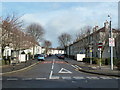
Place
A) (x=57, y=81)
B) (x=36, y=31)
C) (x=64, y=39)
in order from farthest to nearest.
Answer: (x=64, y=39) < (x=36, y=31) < (x=57, y=81)

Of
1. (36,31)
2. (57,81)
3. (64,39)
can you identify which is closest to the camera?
(57,81)

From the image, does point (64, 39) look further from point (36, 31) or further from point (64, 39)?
point (36, 31)

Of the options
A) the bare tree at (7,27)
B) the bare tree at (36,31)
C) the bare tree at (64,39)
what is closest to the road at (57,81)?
the bare tree at (7,27)

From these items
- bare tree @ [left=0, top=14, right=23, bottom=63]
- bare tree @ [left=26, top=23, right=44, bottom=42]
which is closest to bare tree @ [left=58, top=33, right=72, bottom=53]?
bare tree @ [left=26, top=23, right=44, bottom=42]

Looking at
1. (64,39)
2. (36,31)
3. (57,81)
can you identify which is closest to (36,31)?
(36,31)

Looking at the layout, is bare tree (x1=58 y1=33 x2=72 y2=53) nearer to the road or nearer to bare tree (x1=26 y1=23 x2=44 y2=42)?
bare tree (x1=26 y1=23 x2=44 y2=42)

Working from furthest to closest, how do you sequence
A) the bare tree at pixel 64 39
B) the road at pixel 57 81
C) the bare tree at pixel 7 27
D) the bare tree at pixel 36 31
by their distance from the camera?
the bare tree at pixel 64 39 < the bare tree at pixel 36 31 < the bare tree at pixel 7 27 < the road at pixel 57 81

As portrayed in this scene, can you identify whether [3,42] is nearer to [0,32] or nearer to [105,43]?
[0,32]

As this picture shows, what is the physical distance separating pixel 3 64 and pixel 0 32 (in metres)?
5.73

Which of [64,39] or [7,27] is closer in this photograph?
[7,27]

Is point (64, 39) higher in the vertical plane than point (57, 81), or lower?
higher

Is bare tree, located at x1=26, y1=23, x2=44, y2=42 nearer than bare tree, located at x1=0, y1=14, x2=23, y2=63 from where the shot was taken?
No

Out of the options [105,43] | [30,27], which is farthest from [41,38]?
[105,43]

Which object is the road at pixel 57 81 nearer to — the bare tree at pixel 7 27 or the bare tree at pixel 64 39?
the bare tree at pixel 7 27
